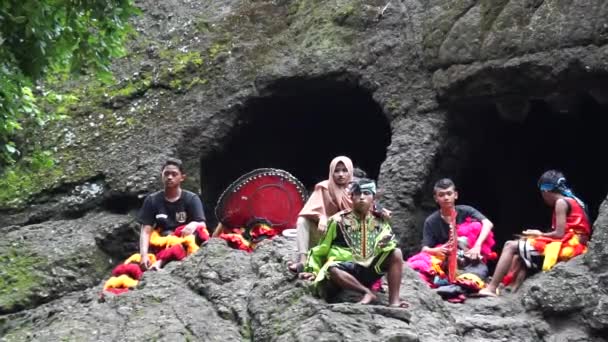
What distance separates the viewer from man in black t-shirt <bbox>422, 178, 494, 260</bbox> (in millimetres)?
7363

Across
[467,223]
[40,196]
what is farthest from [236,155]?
[467,223]

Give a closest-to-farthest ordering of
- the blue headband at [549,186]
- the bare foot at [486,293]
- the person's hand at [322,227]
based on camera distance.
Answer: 1. the person's hand at [322,227]
2. the bare foot at [486,293]
3. the blue headband at [549,186]

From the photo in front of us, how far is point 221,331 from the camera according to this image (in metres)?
6.16

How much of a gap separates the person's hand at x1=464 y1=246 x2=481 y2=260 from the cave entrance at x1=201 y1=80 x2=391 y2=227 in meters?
3.03

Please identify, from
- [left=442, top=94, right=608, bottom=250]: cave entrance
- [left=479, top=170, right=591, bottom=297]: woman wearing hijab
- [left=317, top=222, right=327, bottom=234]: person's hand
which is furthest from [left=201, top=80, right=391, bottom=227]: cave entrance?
[left=317, top=222, right=327, bottom=234]: person's hand

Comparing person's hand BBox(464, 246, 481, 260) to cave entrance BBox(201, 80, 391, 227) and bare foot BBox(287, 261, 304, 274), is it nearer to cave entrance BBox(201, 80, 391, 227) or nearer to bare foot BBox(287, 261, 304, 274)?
bare foot BBox(287, 261, 304, 274)

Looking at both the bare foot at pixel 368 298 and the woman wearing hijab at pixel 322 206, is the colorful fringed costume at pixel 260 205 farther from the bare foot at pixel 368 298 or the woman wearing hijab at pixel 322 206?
the bare foot at pixel 368 298

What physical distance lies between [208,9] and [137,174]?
2.38 m

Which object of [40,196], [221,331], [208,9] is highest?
[208,9]

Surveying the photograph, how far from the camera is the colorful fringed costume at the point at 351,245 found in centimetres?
594

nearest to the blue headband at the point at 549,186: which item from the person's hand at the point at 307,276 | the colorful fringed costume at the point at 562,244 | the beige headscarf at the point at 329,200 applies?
the colorful fringed costume at the point at 562,244

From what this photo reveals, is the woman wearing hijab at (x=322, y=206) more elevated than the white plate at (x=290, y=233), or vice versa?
the woman wearing hijab at (x=322, y=206)

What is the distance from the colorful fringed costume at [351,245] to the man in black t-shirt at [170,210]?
1.89 meters

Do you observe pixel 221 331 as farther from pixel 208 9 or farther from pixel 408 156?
pixel 208 9
